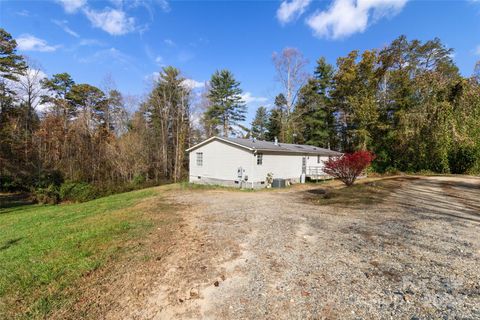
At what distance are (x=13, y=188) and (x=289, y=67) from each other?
3025 centimetres

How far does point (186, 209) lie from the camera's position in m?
8.31

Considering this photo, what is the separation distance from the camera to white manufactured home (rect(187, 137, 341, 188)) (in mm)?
14461

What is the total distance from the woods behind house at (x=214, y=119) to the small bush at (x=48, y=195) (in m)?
0.08

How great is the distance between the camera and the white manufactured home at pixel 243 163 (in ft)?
47.4

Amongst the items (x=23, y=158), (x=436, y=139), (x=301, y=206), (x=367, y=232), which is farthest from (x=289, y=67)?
(x=23, y=158)

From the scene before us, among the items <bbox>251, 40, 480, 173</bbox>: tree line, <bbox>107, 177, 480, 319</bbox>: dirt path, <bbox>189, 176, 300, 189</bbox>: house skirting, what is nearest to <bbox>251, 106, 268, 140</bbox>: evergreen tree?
<bbox>251, 40, 480, 173</bbox>: tree line

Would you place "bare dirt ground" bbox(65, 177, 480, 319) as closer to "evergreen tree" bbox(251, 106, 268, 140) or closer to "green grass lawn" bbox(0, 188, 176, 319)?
"green grass lawn" bbox(0, 188, 176, 319)

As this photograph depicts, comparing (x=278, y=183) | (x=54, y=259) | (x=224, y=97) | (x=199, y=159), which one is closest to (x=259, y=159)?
(x=278, y=183)

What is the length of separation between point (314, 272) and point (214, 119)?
1137 inches

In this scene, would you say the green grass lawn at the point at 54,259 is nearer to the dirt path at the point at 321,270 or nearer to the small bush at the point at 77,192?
the dirt path at the point at 321,270

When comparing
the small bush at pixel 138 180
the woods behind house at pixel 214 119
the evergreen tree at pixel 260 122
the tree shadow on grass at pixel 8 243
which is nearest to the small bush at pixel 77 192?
the woods behind house at pixel 214 119

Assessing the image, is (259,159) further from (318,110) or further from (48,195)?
(318,110)

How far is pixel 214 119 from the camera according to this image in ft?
102

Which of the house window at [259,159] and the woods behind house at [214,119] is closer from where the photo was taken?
the house window at [259,159]
